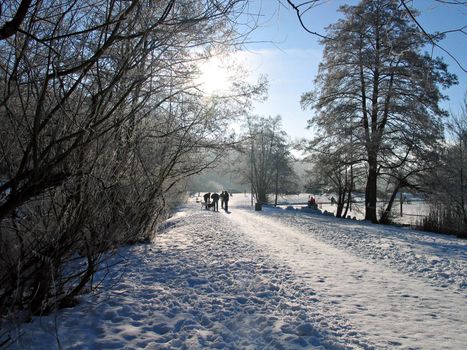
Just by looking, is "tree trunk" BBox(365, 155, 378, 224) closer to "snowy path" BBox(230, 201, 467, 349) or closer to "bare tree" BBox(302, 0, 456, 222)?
"bare tree" BBox(302, 0, 456, 222)

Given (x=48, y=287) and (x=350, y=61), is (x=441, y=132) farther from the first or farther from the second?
(x=48, y=287)

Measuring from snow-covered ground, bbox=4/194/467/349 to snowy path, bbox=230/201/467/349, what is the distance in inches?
0.6

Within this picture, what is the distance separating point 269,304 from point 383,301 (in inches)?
60.7

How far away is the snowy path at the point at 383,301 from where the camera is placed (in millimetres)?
3461

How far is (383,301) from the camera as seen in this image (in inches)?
178

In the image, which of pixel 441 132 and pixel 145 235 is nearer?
pixel 145 235

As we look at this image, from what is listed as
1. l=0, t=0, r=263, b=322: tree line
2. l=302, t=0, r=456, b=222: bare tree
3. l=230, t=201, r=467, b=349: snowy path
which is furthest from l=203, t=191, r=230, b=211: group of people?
l=0, t=0, r=263, b=322: tree line

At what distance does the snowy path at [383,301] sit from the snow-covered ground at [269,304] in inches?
0.6

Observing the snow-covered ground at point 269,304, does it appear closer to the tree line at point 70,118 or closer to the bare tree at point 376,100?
the tree line at point 70,118

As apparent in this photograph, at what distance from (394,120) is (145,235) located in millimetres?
13382

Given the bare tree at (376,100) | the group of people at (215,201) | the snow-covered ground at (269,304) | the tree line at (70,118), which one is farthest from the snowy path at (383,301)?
the group of people at (215,201)

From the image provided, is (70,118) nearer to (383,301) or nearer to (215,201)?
(383,301)

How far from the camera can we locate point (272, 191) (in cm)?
4322

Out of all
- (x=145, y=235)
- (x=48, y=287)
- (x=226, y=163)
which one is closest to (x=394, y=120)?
(x=226, y=163)
